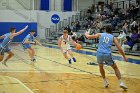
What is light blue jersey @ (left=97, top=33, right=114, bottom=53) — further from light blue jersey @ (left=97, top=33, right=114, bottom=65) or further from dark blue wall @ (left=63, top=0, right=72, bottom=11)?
dark blue wall @ (left=63, top=0, right=72, bottom=11)

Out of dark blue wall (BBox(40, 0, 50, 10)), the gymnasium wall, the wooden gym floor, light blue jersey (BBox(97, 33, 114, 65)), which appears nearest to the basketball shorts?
light blue jersey (BBox(97, 33, 114, 65))

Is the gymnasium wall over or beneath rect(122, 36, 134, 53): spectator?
over

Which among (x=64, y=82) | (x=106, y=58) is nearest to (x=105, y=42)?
(x=106, y=58)

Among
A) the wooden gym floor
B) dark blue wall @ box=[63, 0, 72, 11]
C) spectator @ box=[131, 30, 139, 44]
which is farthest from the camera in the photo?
dark blue wall @ box=[63, 0, 72, 11]

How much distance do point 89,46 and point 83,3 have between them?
16.5 meters

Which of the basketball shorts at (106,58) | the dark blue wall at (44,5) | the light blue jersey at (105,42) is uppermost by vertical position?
the dark blue wall at (44,5)

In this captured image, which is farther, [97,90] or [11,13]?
[11,13]

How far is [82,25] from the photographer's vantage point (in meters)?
36.3

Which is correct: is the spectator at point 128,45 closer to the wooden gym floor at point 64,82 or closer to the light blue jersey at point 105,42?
the wooden gym floor at point 64,82

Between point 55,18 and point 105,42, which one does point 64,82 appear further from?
point 55,18

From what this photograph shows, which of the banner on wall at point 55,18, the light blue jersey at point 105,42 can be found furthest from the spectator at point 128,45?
the banner on wall at point 55,18

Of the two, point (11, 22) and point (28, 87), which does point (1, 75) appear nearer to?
point (28, 87)

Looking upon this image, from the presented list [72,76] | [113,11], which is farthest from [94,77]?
[113,11]

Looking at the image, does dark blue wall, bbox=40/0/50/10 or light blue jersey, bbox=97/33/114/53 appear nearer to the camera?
light blue jersey, bbox=97/33/114/53
